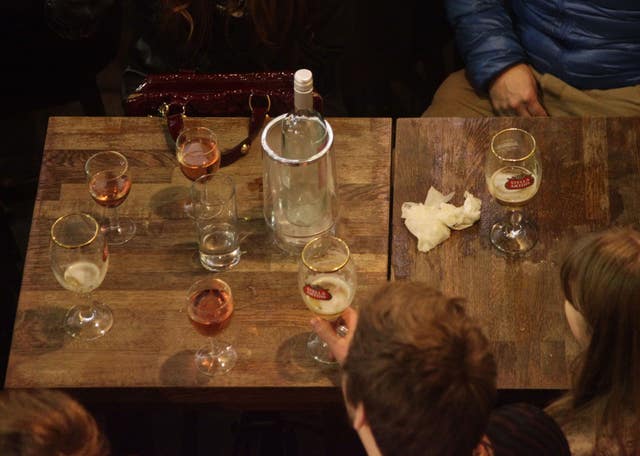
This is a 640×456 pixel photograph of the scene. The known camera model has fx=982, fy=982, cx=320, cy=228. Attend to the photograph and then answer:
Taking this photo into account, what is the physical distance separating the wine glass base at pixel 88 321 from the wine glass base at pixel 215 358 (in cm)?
21

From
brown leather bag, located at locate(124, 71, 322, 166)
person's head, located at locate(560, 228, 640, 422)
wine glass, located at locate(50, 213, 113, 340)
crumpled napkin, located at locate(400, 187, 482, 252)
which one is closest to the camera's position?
person's head, located at locate(560, 228, 640, 422)

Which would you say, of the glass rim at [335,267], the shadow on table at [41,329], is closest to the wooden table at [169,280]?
the shadow on table at [41,329]

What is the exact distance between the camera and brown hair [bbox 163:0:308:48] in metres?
2.67

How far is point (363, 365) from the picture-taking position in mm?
1533

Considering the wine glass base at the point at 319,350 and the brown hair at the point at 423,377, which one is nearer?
the brown hair at the point at 423,377

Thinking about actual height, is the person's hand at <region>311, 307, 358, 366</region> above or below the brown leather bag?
below

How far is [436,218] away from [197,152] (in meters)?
0.56

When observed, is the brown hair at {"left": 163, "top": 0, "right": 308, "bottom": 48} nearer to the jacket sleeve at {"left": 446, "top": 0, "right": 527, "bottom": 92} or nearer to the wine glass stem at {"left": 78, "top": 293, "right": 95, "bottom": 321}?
the jacket sleeve at {"left": 446, "top": 0, "right": 527, "bottom": 92}

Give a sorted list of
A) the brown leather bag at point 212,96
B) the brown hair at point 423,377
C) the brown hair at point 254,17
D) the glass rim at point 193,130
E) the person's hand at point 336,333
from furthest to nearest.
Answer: the brown hair at point 254,17, the brown leather bag at point 212,96, the glass rim at point 193,130, the person's hand at point 336,333, the brown hair at point 423,377

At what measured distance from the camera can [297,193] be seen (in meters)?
2.15

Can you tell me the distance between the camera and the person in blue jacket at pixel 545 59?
2777 mm

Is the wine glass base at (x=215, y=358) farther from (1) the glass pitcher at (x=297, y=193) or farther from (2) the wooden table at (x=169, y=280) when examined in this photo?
(1) the glass pitcher at (x=297, y=193)

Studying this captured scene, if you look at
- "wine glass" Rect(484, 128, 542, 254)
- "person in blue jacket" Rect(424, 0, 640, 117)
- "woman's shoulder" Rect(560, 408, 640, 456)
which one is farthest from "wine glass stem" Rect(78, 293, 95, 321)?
"person in blue jacket" Rect(424, 0, 640, 117)

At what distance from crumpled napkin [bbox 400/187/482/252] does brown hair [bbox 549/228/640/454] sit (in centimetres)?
33
